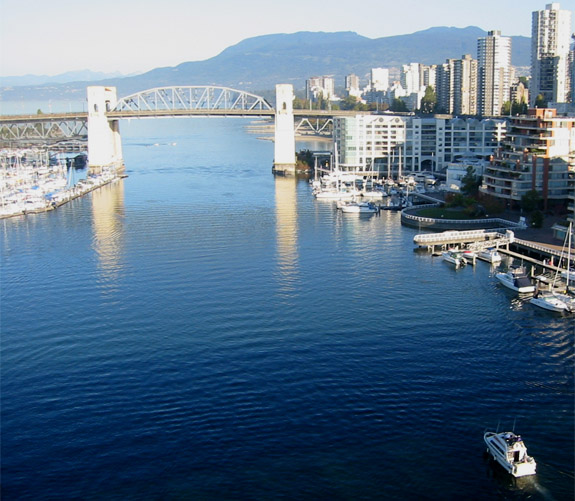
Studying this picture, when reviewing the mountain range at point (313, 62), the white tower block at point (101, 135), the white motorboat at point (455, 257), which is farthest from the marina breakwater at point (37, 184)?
the mountain range at point (313, 62)

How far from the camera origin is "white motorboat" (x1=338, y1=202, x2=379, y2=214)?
1973 cm

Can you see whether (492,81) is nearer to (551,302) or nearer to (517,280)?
(517,280)

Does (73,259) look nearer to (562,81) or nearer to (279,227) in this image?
(279,227)

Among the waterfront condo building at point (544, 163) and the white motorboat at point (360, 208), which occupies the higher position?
the waterfront condo building at point (544, 163)

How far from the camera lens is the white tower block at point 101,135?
3005 cm

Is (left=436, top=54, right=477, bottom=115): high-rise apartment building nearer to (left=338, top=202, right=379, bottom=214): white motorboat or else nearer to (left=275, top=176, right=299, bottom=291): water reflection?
(left=275, top=176, right=299, bottom=291): water reflection

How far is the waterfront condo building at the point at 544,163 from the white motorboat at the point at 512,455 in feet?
37.0

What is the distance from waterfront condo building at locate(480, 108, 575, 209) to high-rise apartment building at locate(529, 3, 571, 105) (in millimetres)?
23850

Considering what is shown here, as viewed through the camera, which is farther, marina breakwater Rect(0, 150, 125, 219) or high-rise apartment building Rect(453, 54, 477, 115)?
high-rise apartment building Rect(453, 54, 477, 115)

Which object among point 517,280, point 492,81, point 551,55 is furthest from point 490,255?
point 492,81

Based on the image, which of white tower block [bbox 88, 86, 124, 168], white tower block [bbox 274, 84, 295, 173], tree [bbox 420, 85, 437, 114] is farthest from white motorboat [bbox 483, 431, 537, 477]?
tree [bbox 420, 85, 437, 114]

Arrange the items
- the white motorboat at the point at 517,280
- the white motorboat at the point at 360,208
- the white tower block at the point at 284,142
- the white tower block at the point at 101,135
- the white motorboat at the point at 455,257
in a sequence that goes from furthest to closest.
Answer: the white tower block at the point at 101,135
the white tower block at the point at 284,142
the white motorboat at the point at 360,208
the white motorboat at the point at 455,257
the white motorboat at the point at 517,280

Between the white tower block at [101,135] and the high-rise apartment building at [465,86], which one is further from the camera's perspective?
the high-rise apartment building at [465,86]

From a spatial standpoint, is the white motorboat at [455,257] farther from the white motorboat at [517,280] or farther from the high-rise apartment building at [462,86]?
the high-rise apartment building at [462,86]
